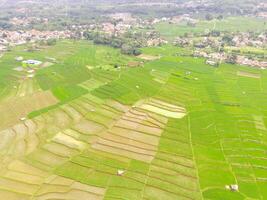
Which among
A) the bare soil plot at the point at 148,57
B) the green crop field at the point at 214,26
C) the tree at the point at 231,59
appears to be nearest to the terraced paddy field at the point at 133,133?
the tree at the point at 231,59

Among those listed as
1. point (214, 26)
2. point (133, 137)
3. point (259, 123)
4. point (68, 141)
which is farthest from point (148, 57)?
point (214, 26)

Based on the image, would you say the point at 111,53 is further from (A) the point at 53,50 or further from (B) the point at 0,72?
(B) the point at 0,72

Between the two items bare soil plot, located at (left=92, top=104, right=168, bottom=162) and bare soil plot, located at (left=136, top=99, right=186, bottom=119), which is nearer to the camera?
bare soil plot, located at (left=92, top=104, right=168, bottom=162)

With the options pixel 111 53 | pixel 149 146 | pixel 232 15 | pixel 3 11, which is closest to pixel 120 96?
pixel 149 146

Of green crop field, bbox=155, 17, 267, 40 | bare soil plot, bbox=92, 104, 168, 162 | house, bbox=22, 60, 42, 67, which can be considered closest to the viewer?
bare soil plot, bbox=92, 104, 168, 162

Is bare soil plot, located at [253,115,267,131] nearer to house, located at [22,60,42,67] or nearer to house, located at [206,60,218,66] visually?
house, located at [206,60,218,66]

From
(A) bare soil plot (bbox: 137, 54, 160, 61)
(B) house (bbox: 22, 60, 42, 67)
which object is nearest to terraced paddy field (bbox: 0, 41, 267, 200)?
(B) house (bbox: 22, 60, 42, 67)

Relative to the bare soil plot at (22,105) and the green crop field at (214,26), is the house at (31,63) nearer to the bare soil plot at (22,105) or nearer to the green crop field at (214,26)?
the bare soil plot at (22,105)
